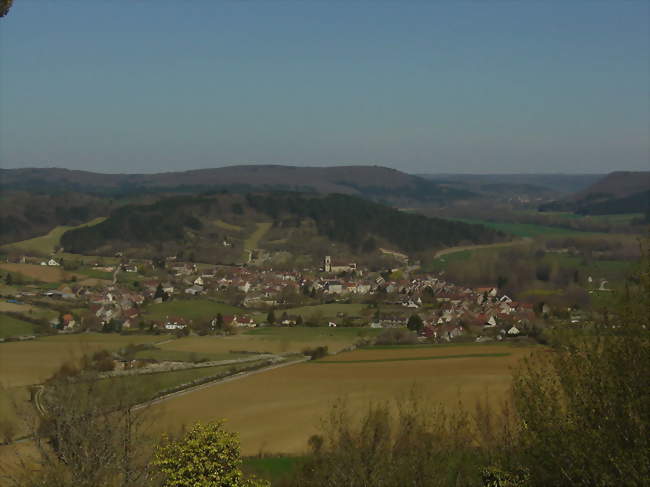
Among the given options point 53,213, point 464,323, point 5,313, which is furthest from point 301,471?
point 53,213

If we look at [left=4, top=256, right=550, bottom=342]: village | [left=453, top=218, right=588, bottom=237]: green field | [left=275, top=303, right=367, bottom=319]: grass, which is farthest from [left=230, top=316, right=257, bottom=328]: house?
[left=453, top=218, right=588, bottom=237]: green field

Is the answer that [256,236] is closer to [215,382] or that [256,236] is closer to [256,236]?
[256,236]

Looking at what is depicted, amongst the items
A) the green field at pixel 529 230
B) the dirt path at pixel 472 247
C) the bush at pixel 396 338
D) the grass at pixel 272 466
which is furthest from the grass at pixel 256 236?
the grass at pixel 272 466

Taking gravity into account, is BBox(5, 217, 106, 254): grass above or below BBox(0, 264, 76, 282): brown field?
above

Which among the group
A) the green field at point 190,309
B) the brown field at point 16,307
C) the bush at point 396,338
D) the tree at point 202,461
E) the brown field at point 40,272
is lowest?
the green field at point 190,309

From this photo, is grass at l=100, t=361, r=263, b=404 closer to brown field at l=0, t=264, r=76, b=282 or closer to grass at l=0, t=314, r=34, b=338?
grass at l=0, t=314, r=34, b=338

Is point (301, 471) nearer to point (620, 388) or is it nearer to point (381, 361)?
point (620, 388)

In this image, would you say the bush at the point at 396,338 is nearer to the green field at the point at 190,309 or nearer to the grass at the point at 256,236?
the green field at the point at 190,309
